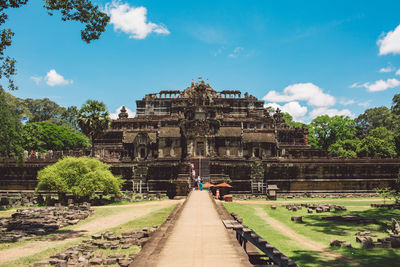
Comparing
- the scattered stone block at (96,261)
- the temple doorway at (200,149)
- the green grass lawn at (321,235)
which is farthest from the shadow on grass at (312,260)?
the temple doorway at (200,149)

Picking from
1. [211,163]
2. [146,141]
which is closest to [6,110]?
[146,141]

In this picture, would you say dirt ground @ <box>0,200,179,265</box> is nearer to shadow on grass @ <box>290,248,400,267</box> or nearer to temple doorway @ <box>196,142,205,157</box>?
shadow on grass @ <box>290,248,400,267</box>

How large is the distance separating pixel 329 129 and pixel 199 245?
221 feet

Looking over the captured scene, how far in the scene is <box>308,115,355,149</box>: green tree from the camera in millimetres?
67262

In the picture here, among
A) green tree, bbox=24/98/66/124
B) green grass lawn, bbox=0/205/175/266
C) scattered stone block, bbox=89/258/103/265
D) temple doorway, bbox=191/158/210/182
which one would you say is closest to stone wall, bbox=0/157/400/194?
temple doorway, bbox=191/158/210/182

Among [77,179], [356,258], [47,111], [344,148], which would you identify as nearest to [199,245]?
[356,258]

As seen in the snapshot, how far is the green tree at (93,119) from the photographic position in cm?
3866

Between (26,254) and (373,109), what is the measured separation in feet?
314

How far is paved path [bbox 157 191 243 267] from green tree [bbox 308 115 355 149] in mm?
61425

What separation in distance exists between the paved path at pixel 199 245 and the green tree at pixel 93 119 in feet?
91.1

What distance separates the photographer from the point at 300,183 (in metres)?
39.2

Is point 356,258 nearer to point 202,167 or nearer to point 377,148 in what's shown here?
point 202,167

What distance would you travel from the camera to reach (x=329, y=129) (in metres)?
69.4

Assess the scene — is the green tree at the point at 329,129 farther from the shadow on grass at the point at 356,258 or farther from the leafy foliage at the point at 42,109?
the leafy foliage at the point at 42,109
